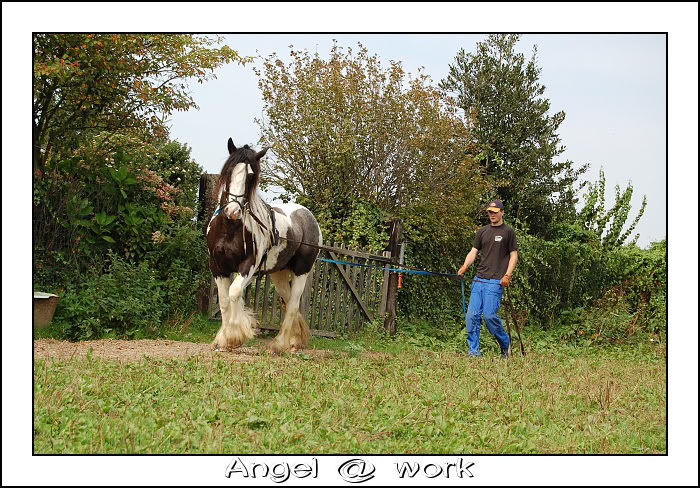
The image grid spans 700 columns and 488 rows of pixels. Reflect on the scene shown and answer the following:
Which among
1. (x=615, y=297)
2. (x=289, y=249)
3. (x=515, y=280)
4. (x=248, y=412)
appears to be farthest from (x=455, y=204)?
(x=248, y=412)

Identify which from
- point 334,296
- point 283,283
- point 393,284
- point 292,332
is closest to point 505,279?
point 292,332

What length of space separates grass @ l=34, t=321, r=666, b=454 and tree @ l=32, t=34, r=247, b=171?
391 cm

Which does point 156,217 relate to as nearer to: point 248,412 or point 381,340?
point 381,340

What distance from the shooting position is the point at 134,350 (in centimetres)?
809

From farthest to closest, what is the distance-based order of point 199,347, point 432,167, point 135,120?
point 432,167 → point 135,120 → point 199,347

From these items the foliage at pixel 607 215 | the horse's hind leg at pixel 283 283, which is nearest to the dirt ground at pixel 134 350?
the horse's hind leg at pixel 283 283

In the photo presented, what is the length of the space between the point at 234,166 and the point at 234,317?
1672mm

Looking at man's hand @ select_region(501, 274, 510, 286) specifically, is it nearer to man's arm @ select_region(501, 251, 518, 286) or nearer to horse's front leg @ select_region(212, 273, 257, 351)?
man's arm @ select_region(501, 251, 518, 286)

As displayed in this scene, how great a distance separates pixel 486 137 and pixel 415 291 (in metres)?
12.3

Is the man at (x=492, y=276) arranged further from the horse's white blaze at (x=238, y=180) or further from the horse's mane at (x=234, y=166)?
the horse's white blaze at (x=238, y=180)

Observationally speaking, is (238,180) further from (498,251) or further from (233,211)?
(498,251)

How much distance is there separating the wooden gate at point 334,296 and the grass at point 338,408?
10.1 ft

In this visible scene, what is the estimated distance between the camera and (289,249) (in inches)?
348

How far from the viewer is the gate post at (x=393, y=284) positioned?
39.2 feet
